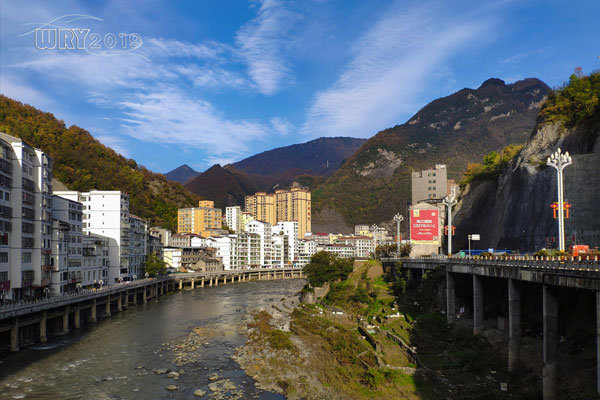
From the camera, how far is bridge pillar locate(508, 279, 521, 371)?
35.6 meters

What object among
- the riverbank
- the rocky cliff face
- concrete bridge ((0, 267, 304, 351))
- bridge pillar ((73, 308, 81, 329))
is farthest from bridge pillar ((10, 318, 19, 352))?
the rocky cliff face

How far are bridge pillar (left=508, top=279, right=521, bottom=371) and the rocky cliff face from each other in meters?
21.5

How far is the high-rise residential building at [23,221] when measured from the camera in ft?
167

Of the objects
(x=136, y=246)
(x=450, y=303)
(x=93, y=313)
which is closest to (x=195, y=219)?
(x=136, y=246)

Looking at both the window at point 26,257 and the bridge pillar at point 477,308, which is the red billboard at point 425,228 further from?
the window at point 26,257

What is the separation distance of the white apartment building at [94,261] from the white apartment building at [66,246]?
214cm

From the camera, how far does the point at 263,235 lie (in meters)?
173

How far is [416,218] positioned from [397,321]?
34.8 m

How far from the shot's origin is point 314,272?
89625 millimetres

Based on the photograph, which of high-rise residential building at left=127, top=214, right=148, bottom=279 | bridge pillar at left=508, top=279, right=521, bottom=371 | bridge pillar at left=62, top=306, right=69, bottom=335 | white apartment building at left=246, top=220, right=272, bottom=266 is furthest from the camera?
white apartment building at left=246, top=220, right=272, bottom=266

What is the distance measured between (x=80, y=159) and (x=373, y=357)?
155027mm

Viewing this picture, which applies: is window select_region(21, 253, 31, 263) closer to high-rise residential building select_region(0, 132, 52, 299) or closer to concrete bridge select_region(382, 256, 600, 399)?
high-rise residential building select_region(0, 132, 52, 299)

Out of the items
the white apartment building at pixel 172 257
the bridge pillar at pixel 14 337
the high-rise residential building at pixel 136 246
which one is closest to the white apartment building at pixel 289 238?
the white apartment building at pixel 172 257

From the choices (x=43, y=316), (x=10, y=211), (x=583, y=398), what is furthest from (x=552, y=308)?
(x=10, y=211)
